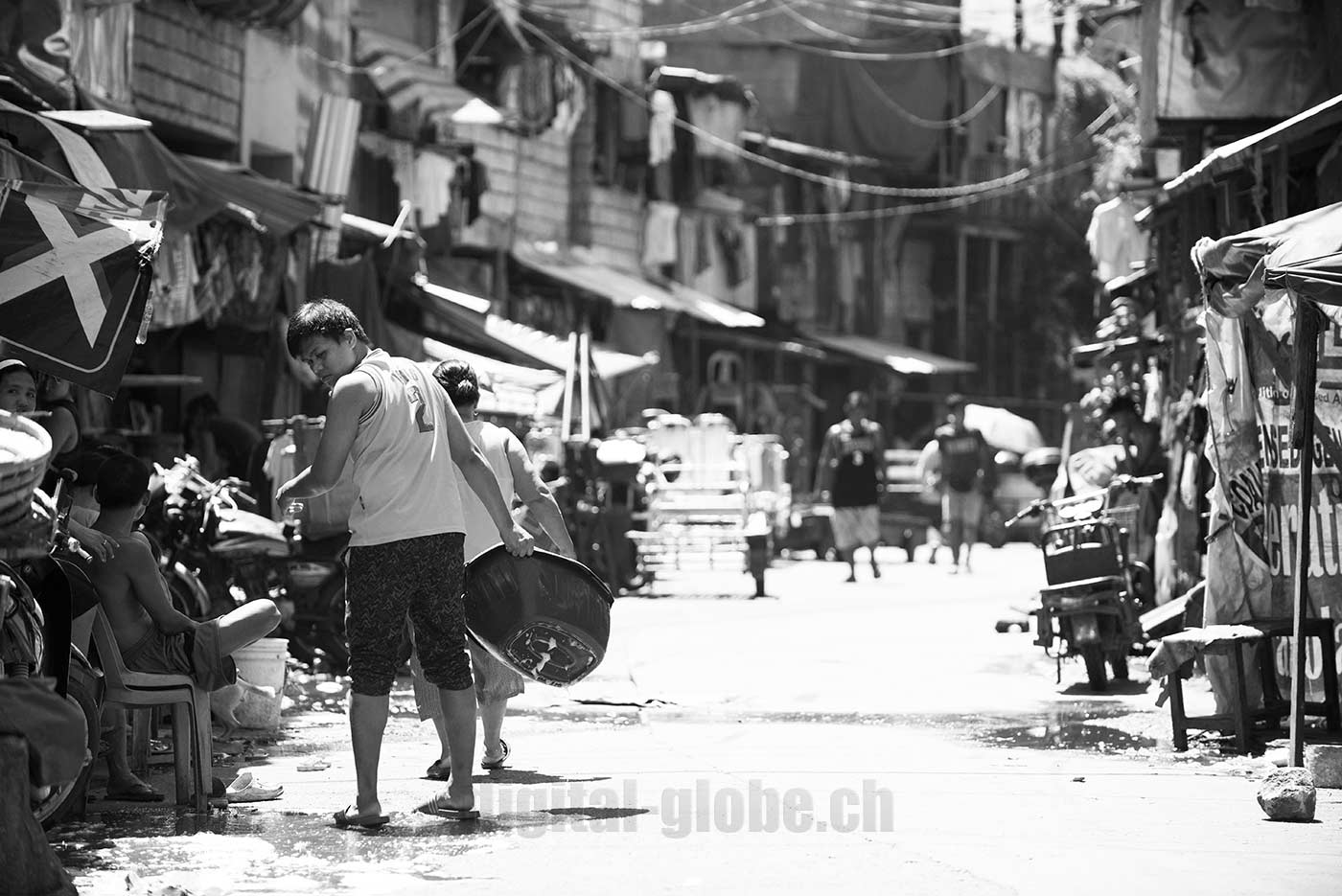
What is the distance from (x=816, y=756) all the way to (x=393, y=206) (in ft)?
61.2

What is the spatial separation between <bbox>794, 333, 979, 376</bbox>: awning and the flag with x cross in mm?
36811

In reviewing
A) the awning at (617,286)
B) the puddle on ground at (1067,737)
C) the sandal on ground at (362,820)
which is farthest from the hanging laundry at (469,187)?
the sandal on ground at (362,820)

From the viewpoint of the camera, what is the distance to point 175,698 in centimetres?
785

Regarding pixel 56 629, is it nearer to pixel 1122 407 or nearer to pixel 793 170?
pixel 1122 407

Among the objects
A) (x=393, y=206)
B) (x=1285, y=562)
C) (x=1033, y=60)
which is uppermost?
(x=1033, y=60)

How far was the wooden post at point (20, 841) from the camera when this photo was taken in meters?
5.74

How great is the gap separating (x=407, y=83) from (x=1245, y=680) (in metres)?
18.1

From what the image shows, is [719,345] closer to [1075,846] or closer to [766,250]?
[766,250]

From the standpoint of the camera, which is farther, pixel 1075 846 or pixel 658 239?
pixel 658 239

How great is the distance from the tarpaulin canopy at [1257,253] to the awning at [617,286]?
22927mm

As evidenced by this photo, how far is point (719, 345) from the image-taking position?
41.0 meters

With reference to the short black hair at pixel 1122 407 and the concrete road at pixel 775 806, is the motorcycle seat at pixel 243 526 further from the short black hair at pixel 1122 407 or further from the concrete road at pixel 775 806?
the short black hair at pixel 1122 407

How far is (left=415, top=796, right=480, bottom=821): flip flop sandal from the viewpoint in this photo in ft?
25.1

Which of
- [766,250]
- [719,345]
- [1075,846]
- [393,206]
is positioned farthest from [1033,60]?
[1075,846]
